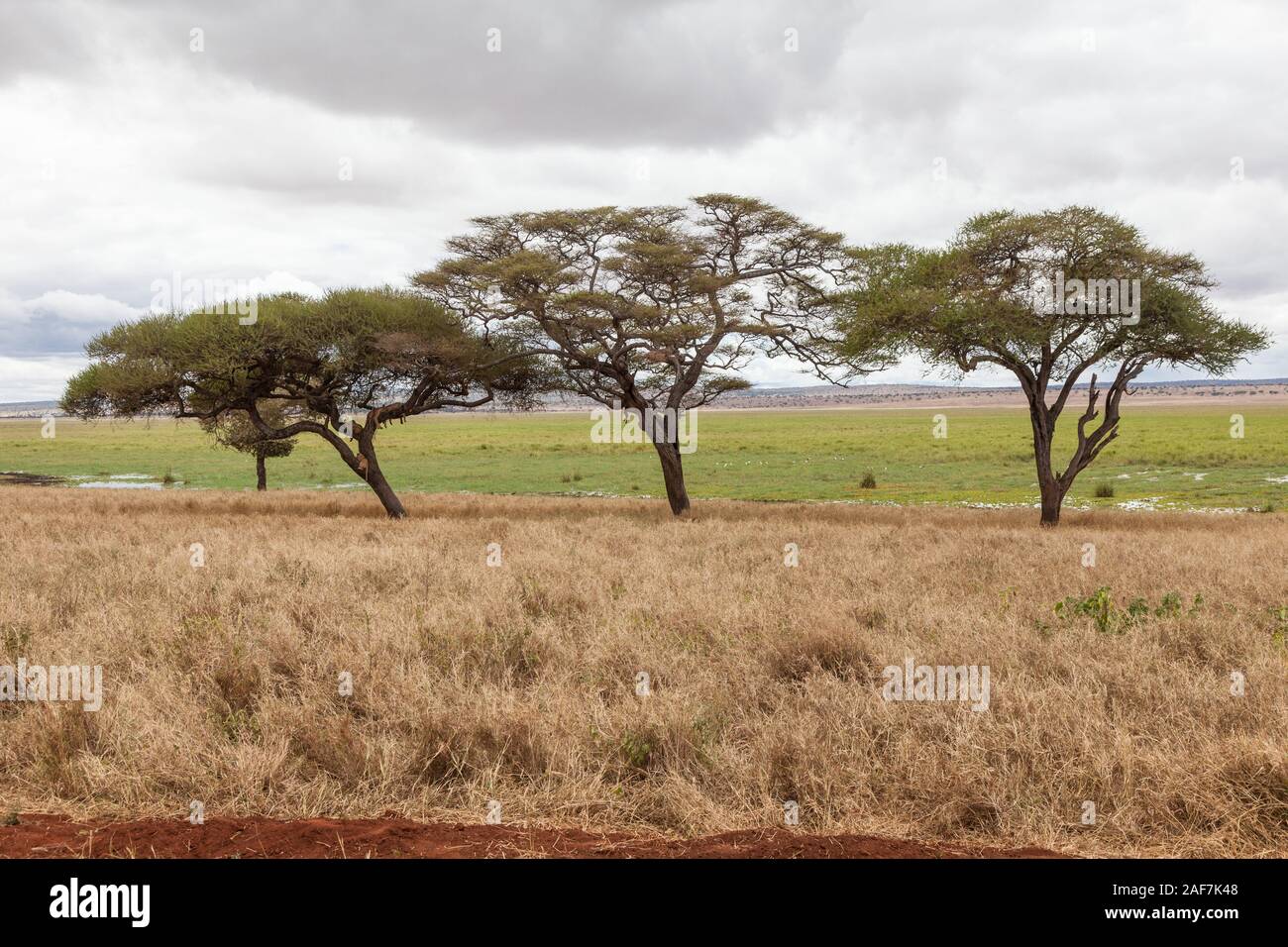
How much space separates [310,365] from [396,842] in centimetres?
2328

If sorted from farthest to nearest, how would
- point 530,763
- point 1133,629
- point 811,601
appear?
point 811,601, point 1133,629, point 530,763

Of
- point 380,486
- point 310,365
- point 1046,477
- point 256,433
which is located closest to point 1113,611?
point 1046,477

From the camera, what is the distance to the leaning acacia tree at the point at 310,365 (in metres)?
23.1

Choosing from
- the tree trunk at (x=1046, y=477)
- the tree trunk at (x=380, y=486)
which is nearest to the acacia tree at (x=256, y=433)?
the tree trunk at (x=380, y=486)

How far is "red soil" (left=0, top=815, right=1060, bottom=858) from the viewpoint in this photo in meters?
3.98

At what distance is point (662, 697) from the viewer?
19.8ft

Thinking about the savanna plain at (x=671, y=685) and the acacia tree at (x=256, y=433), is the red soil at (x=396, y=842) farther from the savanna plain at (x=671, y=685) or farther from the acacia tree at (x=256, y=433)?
the acacia tree at (x=256, y=433)

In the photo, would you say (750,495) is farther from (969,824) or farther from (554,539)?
(969,824)

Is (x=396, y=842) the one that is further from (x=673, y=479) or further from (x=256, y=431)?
(x=256, y=431)

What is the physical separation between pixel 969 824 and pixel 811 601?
16.4 ft

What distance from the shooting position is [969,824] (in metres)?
4.57

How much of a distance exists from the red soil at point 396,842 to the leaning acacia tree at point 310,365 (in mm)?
19664

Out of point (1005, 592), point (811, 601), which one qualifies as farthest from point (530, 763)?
point (1005, 592)

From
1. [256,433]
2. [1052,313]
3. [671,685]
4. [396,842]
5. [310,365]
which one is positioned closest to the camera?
[396,842]
